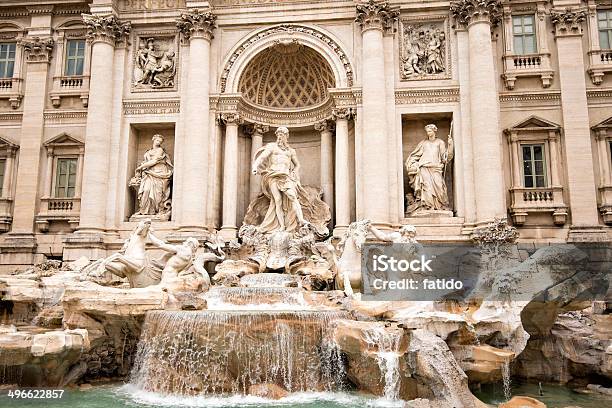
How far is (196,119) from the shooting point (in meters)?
17.9

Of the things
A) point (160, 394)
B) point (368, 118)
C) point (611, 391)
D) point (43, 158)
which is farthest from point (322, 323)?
point (43, 158)

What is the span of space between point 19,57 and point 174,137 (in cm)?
711

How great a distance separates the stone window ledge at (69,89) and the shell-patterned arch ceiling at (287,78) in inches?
229

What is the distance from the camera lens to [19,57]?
67.4 ft

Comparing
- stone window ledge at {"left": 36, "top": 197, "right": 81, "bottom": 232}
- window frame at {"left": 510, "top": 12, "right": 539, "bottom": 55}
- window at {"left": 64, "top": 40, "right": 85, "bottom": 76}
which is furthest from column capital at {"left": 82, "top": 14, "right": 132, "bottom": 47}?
window frame at {"left": 510, "top": 12, "right": 539, "bottom": 55}

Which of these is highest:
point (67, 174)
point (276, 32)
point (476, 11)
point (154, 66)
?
point (476, 11)

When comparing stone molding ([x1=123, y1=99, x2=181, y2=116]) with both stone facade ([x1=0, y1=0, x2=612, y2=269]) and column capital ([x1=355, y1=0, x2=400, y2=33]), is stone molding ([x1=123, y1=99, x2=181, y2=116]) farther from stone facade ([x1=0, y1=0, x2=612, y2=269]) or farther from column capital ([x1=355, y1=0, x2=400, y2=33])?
column capital ([x1=355, y1=0, x2=400, y2=33])

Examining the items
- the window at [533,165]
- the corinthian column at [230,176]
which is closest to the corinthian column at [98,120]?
the corinthian column at [230,176]

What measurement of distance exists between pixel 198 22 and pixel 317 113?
5135mm

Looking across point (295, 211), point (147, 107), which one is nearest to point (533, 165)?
point (295, 211)

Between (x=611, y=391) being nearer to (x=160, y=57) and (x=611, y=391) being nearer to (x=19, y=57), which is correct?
(x=160, y=57)

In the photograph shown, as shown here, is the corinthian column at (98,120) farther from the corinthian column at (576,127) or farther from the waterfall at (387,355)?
the corinthian column at (576,127)

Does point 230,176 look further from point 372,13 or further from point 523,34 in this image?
point 523,34

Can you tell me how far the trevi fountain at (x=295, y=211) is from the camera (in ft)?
34.8
